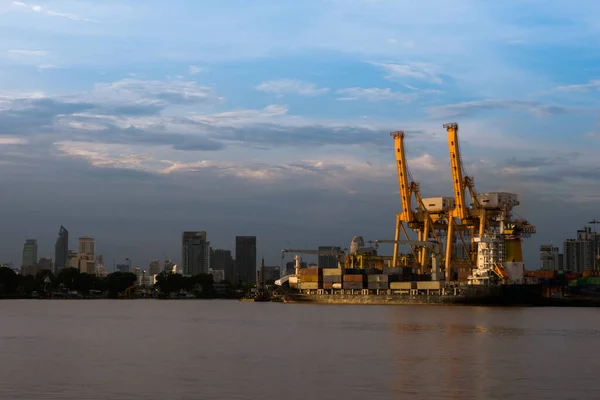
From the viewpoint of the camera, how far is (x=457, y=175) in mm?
153000

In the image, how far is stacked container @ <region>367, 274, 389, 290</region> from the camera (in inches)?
6329

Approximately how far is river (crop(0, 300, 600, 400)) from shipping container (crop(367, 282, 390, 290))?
3375 inches

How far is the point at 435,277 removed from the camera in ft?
516

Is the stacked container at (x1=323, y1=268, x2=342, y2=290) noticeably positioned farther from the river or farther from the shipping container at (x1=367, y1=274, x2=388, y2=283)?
the river

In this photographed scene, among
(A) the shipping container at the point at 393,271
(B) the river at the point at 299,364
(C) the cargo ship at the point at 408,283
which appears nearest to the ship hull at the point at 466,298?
(C) the cargo ship at the point at 408,283

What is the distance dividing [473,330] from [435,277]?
3276 inches

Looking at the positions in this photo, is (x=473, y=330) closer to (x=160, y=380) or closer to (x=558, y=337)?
(x=558, y=337)

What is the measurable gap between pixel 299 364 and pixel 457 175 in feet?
366

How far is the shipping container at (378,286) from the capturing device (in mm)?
160500

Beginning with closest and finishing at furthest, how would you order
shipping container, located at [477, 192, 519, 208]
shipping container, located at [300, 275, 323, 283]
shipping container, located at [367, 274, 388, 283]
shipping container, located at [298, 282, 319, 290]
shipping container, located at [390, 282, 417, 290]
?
shipping container, located at [477, 192, 519, 208] → shipping container, located at [390, 282, 417, 290] → shipping container, located at [367, 274, 388, 283] → shipping container, located at [300, 275, 323, 283] → shipping container, located at [298, 282, 319, 290]

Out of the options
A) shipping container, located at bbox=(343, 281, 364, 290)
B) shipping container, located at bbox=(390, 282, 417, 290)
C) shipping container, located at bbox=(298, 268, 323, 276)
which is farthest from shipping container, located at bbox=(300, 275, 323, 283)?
shipping container, located at bbox=(390, 282, 417, 290)

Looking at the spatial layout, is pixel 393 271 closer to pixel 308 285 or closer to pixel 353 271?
pixel 353 271

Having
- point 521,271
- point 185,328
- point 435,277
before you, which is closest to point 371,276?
point 435,277

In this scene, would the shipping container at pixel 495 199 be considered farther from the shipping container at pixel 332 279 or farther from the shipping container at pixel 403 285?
the shipping container at pixel 332 279
